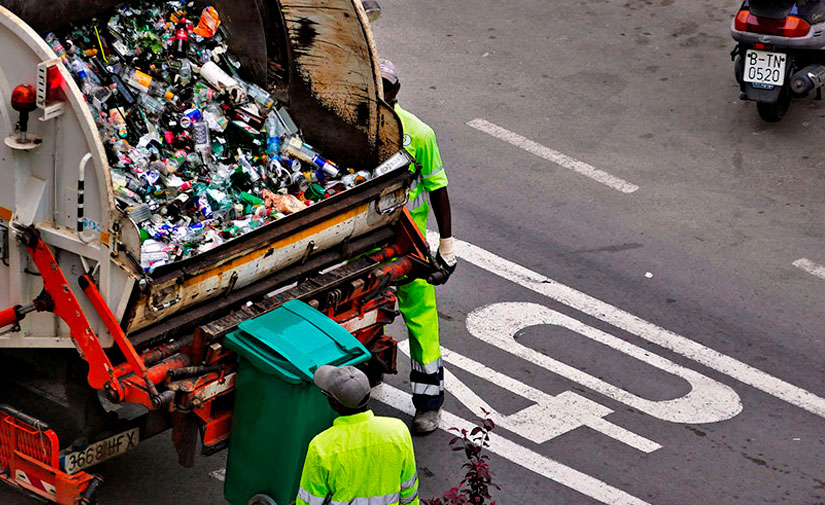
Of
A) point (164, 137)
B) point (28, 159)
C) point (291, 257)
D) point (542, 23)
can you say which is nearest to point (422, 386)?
point (291, 257)

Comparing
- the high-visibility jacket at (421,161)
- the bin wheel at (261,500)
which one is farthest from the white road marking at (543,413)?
the bin wheel at (261,500)

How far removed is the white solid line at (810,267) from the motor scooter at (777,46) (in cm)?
165

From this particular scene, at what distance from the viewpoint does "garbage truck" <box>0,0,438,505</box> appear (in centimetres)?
564

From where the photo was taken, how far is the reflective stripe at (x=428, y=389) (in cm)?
735

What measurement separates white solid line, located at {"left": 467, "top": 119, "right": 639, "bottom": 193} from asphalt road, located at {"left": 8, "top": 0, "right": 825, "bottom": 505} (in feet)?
0.10

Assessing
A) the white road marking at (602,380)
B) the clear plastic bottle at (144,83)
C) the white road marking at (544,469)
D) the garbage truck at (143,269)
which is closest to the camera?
the garbage truck at (143,269)

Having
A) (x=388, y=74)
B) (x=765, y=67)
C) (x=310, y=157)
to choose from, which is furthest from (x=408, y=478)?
(x=765, y=67)

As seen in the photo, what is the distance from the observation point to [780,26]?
1006 cm

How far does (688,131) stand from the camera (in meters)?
10.6

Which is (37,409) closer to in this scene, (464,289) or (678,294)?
(464,289)

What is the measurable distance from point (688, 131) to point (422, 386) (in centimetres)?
421

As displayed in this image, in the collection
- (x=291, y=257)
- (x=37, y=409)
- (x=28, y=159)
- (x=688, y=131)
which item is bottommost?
(x=37, y=409)

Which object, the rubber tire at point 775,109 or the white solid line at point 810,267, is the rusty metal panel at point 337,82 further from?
the rubber tire at point 775,109

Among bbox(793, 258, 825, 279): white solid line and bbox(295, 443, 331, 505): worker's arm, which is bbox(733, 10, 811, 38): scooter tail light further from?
bbox(295, 443, 331, 505): worker's arm
